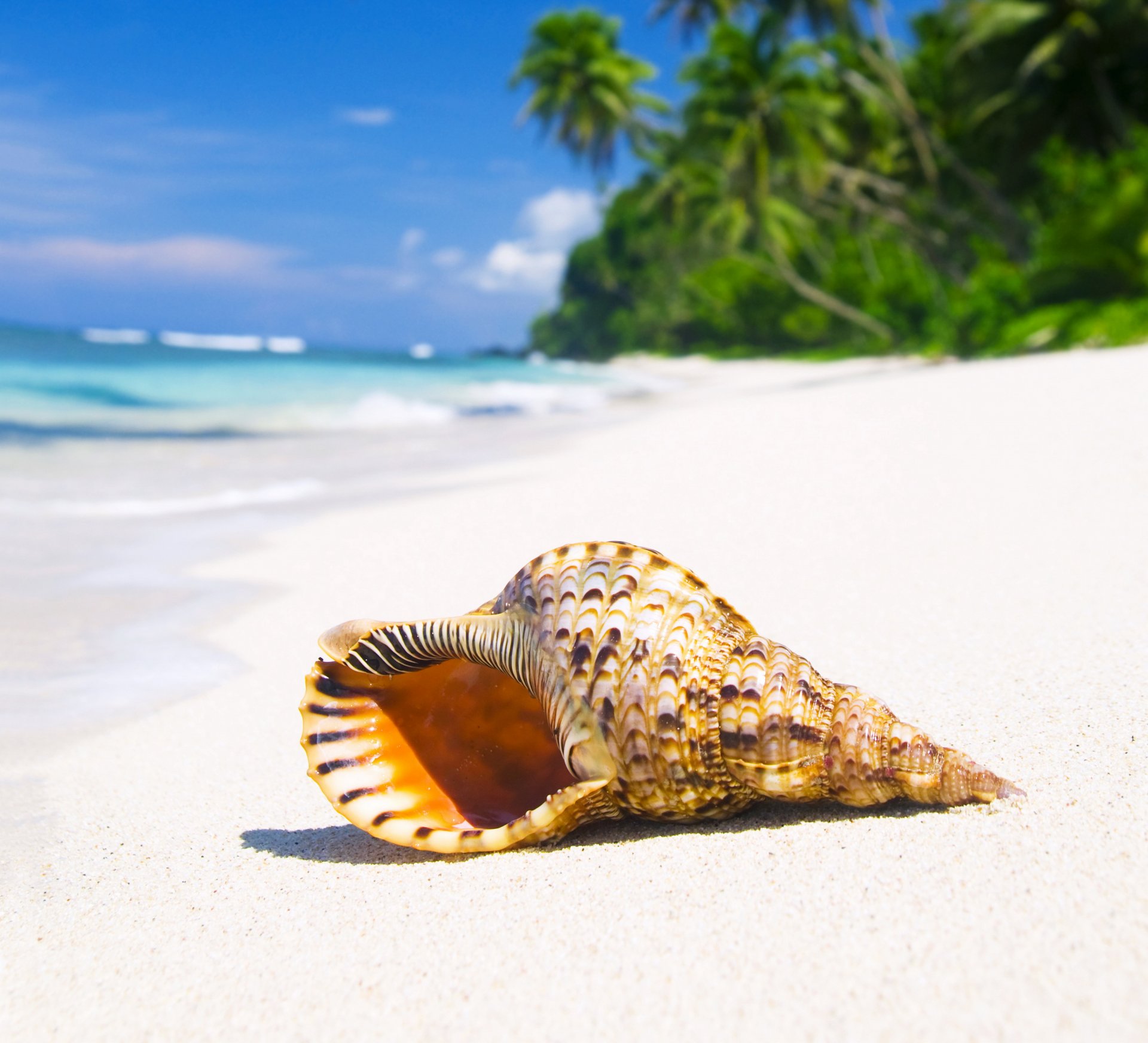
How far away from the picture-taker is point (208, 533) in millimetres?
6043

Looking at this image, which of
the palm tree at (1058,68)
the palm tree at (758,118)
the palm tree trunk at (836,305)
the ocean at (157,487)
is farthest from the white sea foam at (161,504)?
the palm tree trunk at (836,305)

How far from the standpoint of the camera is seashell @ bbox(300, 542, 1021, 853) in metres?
1.86

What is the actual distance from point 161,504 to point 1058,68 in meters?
21.5

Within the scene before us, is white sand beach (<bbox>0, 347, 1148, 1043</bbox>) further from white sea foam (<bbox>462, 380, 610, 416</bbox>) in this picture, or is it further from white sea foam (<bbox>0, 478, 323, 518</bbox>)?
white sea foam (<bbox>462, 380, 610, 416</bbox>)

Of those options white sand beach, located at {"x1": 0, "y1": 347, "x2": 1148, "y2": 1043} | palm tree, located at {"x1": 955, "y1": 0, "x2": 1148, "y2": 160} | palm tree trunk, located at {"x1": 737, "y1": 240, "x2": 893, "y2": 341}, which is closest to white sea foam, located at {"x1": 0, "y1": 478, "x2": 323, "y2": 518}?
white sand beach, located at {"x1": 0, "y1": 347, "x2": 1148, "y2": 1043}

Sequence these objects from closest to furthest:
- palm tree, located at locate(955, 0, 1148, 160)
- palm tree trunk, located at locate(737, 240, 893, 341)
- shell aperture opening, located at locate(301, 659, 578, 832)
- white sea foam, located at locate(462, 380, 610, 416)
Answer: shell aperture opening, located at locate(301, 659, 578, 832) → white sea foam, located at locate(462, 380, 610, 416) → palm tree, located at locate(955, 0, 1148, 160) → palm tree trunk, located at locate(737, 240, 893, 341)

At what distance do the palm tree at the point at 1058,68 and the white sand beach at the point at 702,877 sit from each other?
66.9 ft

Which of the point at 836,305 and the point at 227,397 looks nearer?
the point at 227,397

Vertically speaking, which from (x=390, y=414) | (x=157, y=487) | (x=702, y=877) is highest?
(x=390, y=414)

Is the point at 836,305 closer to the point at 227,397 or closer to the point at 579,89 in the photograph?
the point at 579,89

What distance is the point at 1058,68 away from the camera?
21.2 m

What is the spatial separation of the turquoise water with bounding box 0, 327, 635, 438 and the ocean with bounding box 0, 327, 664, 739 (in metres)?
0.10

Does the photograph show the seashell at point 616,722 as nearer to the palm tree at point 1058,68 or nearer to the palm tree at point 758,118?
the palm tree at point 1058,68

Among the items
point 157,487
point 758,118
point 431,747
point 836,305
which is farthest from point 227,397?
point 836,305
